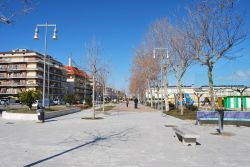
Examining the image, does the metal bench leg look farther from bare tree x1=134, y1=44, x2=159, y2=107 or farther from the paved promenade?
bare tree x1=134, y1=44, x2=159, y2=107

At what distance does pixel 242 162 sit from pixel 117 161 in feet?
11.4

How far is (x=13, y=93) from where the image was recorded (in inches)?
3169

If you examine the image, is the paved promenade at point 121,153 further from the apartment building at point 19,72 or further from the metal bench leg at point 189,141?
the apartment building at point 19,72

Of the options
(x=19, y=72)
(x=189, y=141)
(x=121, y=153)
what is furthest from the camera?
(x=19, y=72)

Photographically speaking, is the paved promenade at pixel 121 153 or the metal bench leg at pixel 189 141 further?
the metal bench leg at pixel 189 141

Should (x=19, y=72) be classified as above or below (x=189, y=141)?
above

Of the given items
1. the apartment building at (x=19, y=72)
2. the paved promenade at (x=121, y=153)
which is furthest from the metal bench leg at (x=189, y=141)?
the apartment building at (x=19, y=72)

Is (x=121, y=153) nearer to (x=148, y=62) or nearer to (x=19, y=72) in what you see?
(x=148, y=62)

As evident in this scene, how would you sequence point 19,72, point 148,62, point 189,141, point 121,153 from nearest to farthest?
point 121,153
point 189,141
point 148,62
point 19,72

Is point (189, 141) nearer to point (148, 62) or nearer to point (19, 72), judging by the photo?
point (148, 62)

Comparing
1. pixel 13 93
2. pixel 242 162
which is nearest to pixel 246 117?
pixel 242 162

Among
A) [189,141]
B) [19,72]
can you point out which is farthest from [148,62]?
[19,72]

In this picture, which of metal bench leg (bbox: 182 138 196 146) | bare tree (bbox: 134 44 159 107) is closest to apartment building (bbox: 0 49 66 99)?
bare tree (bbox: 134 44 159 107)

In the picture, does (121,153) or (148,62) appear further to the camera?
(148,62)
